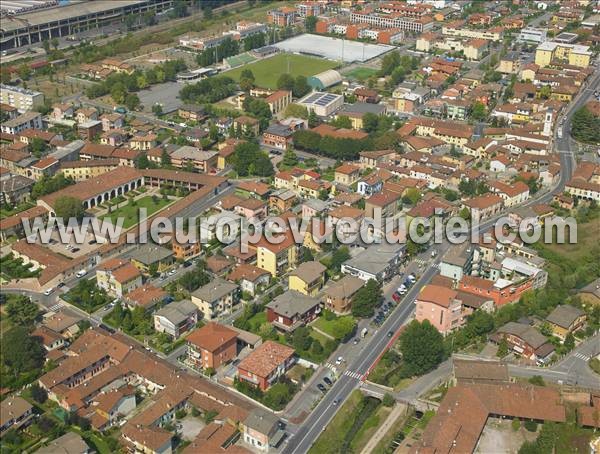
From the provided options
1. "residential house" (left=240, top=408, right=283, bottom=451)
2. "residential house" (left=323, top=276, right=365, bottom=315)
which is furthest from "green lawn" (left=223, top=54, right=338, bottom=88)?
"residential house" (left=240, top=408, right=283, bottom=451)

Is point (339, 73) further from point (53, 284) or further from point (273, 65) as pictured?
point (53, 284)

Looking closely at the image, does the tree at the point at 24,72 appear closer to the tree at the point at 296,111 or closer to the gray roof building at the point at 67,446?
the tree at the point at 296,111

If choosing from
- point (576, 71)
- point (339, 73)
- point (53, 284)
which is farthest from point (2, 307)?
point (576, 71)

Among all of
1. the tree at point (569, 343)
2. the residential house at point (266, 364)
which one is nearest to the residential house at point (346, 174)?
the residential house at point (266, 364)

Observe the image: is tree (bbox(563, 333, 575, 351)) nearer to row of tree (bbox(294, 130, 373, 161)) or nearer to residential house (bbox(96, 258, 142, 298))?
residential house (bbox(96, 258, 142, 298))

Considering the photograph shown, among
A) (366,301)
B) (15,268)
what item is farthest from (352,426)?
(15,268)

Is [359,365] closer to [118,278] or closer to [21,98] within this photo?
[118,278]

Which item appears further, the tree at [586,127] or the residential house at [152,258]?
the tree at [586,127]
